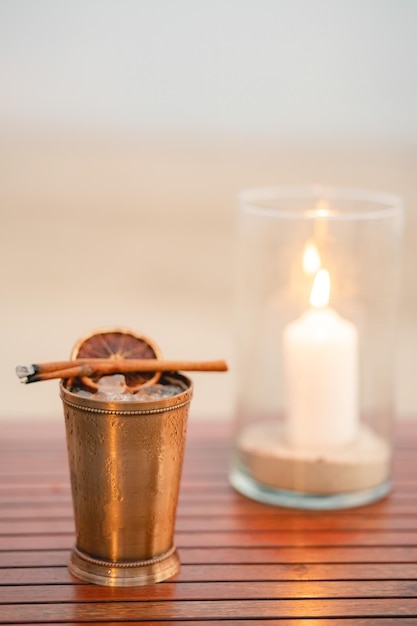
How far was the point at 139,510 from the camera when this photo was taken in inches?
38.9

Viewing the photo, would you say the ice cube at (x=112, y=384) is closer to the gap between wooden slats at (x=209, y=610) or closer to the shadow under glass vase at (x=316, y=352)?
the gap between wooden slats at (x=209, y=610)

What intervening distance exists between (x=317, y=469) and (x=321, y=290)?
23 centimetres

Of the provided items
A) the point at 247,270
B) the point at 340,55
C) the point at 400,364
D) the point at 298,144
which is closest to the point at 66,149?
the point at 298,144

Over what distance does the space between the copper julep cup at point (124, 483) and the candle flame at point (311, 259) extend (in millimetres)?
337

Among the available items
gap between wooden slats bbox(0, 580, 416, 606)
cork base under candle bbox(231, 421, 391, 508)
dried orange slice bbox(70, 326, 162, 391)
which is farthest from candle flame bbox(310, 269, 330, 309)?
gap between wooden slats bbox(0, 580, 416, 606)

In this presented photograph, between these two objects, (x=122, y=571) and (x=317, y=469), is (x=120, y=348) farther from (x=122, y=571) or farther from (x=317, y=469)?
(x=317, y=469)

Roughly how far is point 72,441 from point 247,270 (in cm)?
43

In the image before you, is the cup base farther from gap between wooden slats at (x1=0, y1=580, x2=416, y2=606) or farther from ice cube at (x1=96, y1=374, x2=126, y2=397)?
ice cube at (x1=96, y1=374, x2=126, y2=397)

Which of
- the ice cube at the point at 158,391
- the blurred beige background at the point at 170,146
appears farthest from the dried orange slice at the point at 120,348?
the blurred beige background at the point at 170,146

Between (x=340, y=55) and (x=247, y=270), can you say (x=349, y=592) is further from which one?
(x=340, y=55)

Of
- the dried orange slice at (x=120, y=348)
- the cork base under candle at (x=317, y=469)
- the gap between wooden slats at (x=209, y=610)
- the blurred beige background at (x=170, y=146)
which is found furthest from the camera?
the blurred beige background at (x=170, y=146)

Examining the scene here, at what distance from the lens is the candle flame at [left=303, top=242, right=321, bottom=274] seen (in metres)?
1.27

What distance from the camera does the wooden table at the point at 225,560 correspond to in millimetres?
934

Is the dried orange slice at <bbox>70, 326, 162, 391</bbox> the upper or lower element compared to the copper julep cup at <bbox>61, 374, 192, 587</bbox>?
upper
